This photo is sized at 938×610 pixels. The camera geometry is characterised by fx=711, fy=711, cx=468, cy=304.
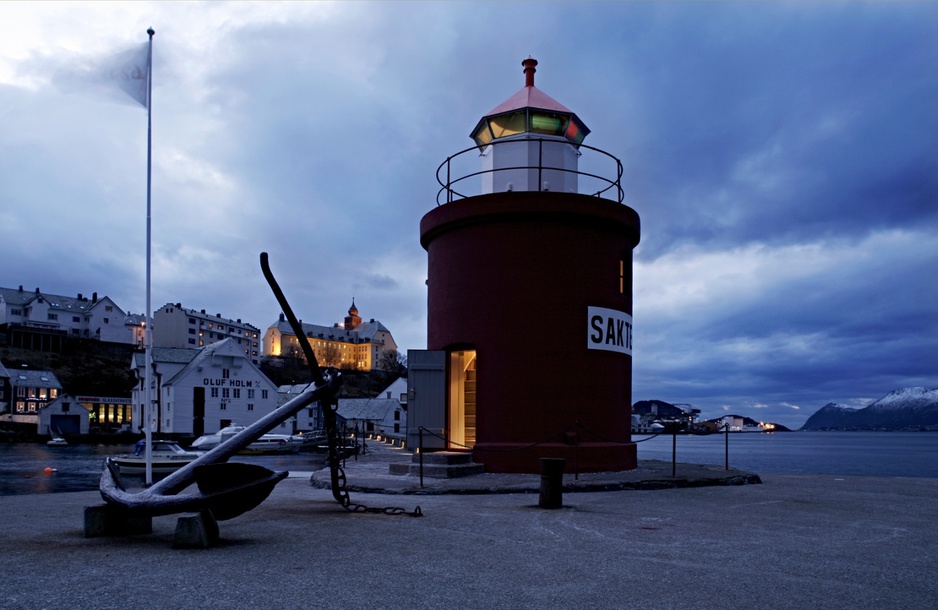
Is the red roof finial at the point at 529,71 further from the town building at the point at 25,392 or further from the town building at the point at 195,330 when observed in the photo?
the town building at the point at 195,330

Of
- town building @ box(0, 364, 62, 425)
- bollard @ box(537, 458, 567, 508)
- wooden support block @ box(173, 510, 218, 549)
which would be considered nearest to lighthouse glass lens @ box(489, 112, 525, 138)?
bollard @ box(537, 458, 567, 508)

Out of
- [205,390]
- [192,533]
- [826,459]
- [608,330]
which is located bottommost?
[826,459]

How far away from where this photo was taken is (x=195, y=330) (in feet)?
370

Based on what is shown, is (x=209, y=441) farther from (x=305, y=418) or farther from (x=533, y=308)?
(x=533, y=308)

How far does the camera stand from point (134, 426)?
233 ft

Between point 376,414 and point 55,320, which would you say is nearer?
point 376,414

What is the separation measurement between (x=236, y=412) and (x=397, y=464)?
51.3 metres

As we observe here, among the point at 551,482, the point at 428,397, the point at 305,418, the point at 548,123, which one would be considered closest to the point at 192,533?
the point at 551,482

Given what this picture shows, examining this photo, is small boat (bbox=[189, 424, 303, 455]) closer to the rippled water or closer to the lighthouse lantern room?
the rippled water

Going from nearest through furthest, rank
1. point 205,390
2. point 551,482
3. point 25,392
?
point 551,482 → point 205,390 → point 25,392

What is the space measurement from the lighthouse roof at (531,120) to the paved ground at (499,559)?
8571 mm

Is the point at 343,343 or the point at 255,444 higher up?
the point at 343,343

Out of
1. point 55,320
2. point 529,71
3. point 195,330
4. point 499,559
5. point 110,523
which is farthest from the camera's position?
point 195,330

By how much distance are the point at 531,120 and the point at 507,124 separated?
558mm
